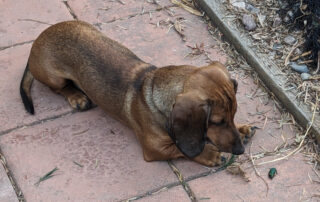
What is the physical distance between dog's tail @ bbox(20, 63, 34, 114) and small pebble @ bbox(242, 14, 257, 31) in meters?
2.07

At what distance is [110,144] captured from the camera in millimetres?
4359

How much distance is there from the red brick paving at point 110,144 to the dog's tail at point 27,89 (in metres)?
0.09

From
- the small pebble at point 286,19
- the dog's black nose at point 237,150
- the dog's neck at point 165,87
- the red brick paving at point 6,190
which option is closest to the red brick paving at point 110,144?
the red brick paving at point 6,190

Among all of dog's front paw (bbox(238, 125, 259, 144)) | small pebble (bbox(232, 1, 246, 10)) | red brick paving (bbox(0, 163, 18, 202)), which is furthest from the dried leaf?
red brick paving (bbox(0, 163, 18, 202))

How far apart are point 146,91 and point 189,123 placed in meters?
0.61

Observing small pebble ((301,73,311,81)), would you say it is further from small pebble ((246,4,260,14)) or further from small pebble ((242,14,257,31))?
small pebble ((246,4,260,14))

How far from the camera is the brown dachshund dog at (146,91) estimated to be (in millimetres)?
3510

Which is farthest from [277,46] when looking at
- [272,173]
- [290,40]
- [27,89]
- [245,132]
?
[27,89]

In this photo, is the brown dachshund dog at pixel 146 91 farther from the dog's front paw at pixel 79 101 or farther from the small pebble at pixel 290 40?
the small pebble at pixel 290 40

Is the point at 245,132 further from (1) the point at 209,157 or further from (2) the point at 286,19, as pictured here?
(2) the point at 286,19

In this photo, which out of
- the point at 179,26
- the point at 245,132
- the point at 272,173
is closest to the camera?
the point at 272,173

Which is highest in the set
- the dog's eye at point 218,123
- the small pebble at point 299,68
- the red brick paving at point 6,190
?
the dog's eye at point 218,123

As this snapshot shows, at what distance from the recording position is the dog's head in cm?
345

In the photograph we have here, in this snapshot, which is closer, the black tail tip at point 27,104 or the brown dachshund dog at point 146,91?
the brown dachshund dog at point 146,91
